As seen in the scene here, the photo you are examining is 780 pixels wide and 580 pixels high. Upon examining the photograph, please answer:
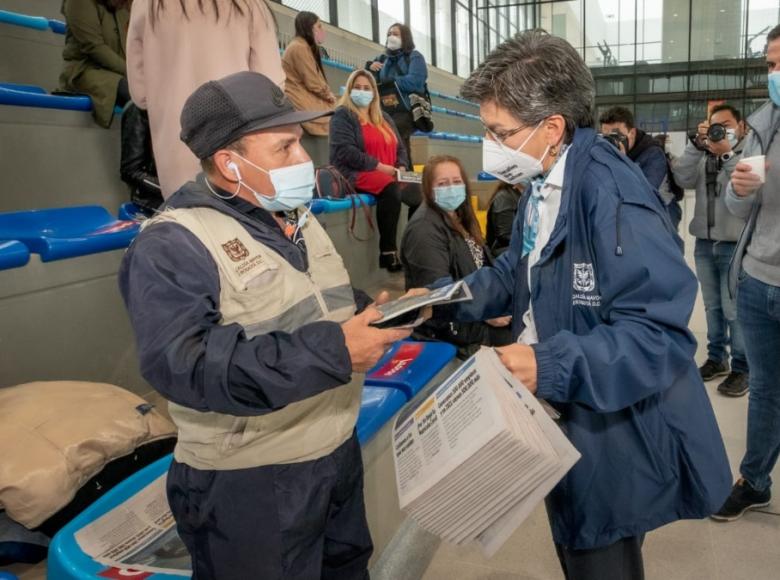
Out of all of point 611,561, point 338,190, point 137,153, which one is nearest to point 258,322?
point 611,561

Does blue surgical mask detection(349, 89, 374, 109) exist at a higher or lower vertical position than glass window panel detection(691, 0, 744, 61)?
lower

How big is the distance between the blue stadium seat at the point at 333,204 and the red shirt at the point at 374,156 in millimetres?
71

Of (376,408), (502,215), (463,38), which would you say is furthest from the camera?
(463,38)

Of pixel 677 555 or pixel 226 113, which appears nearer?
pixel 226 113

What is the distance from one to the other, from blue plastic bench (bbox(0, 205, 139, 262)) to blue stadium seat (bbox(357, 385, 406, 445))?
1.09 metres

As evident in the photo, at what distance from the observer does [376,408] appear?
1.94 metres

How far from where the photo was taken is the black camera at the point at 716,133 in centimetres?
338

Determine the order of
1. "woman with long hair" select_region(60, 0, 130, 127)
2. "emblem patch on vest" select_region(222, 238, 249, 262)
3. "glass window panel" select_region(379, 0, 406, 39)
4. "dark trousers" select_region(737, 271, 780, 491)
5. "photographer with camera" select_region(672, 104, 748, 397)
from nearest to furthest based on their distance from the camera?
1. "emblem patch on vest" select_region(222, 238, 249, 262)
2. "dark trousers" select_region(737, 271, 780, 491)
3. "woman with long hair" select_region(60, 0, 130, 127)
4. "photographer with camera" select_region(672, 104, 748, 397)
5. "glass window panel" select_region(379, 0, 406, 39)

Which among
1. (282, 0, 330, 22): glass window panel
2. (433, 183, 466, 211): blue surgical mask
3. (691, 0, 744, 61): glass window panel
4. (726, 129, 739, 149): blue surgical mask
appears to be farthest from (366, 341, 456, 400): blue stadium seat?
(691, 0, 744, 61): glass window panel

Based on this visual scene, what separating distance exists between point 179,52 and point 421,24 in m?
12.3

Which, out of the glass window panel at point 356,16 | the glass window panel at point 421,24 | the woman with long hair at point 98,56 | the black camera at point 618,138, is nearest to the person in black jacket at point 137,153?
the woman with long hair at point 98,56

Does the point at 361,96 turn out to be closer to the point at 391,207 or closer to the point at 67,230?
the point at 391,207

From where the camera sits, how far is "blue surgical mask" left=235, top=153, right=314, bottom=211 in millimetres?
1215

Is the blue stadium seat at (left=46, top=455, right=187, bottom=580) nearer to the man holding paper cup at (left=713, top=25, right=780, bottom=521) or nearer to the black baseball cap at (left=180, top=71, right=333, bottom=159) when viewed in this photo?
the black baseball cap at (left=180, top=71, right=333, bottom=159)
